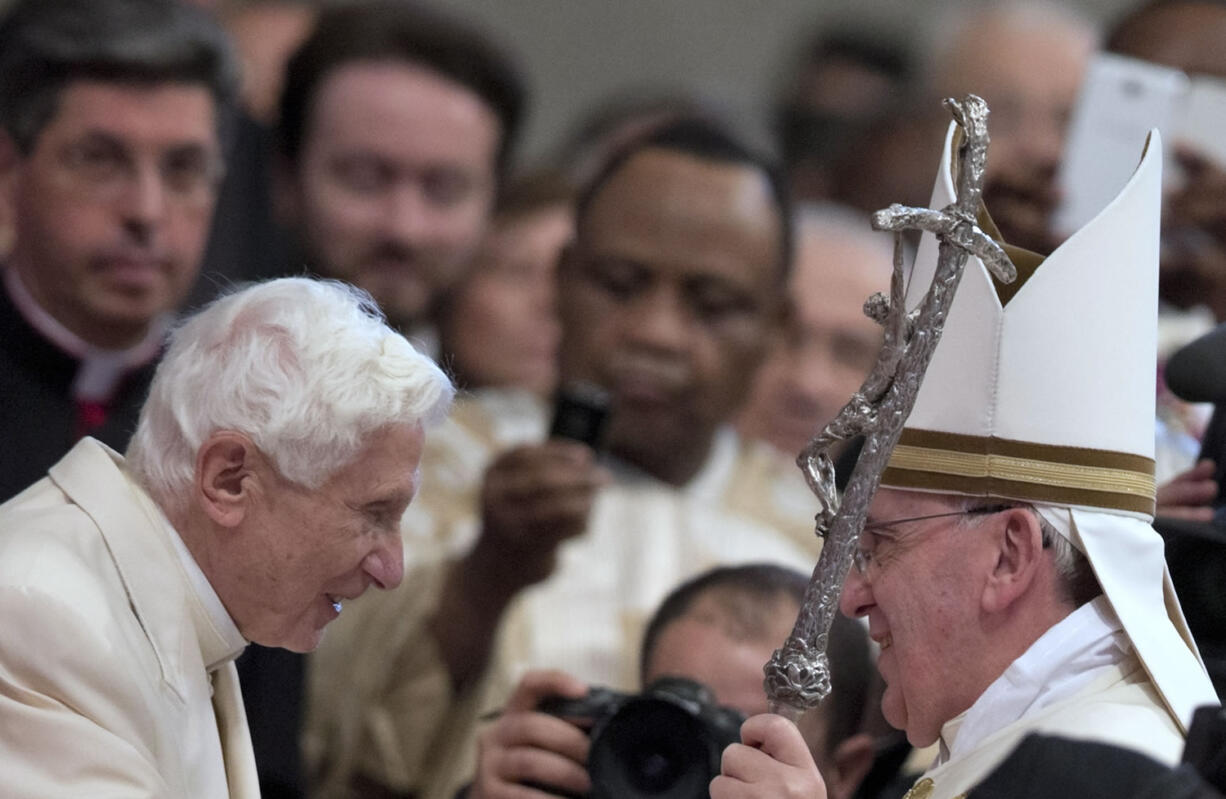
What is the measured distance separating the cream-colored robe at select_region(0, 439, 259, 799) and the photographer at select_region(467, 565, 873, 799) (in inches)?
25.3

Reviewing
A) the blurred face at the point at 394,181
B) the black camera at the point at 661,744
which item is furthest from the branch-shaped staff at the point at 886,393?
the blurred face at the point at 394,181

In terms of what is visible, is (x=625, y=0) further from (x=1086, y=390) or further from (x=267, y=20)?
(x=1086, y=390)

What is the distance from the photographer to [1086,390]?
120 inches

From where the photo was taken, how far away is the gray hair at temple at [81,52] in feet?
14.8

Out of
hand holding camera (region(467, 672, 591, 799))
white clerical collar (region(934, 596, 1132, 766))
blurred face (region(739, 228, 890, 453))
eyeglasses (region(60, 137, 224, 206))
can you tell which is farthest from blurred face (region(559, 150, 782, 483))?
white clerical collar (region(934, 596, 1132, 766))

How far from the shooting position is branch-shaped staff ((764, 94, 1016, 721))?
280 cm

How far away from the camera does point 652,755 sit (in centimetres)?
345

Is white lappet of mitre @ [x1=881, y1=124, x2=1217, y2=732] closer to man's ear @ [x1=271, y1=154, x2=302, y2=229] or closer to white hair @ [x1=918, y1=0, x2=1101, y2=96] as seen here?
man's ear @ [x1=271, y1=154, x2=302, y2=229]

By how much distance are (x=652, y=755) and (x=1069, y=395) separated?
0.94m

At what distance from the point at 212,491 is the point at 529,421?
305 cm

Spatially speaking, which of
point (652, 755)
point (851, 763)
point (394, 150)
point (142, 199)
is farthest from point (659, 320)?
point (652, 755)

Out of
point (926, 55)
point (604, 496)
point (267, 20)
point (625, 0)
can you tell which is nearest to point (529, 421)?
point (604, 496)

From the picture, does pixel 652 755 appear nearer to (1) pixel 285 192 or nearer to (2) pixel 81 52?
(2) pixel 81 52

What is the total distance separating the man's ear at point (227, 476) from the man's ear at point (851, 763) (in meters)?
1.46
